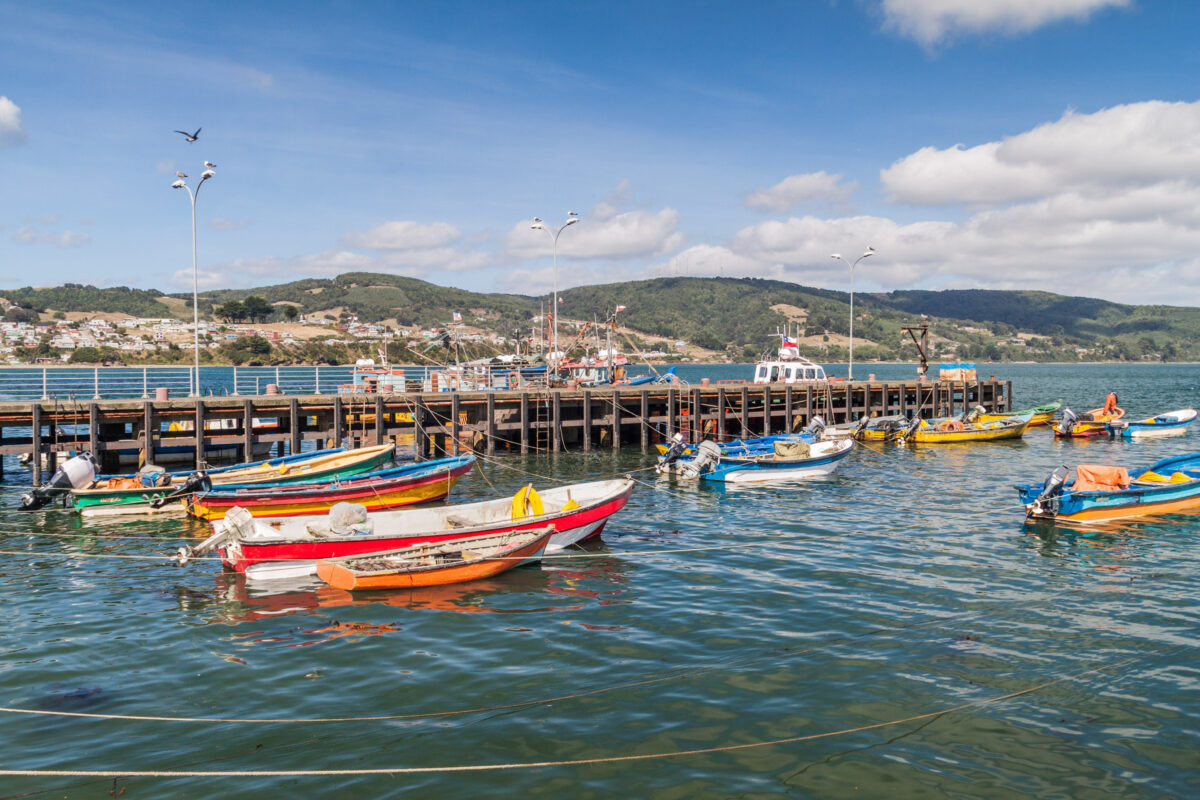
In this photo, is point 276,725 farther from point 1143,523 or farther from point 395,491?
point 1143,523

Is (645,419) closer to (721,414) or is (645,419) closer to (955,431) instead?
(721,414)

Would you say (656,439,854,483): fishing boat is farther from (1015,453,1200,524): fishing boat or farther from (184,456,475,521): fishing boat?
(1015,453,1200,524): fishing boat

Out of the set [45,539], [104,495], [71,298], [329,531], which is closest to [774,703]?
[329,531]

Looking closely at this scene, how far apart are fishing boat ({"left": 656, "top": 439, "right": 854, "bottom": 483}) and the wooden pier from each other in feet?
33.8

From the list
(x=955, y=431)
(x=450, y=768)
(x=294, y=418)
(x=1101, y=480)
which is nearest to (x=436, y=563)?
(x=450, y=768)

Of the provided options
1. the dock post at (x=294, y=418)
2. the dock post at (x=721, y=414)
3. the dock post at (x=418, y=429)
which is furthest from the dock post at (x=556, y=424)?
the dock post at (x=294, y=418)

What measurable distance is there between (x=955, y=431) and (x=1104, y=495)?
887 inches

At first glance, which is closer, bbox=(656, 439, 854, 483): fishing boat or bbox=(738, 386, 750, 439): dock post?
bbox=(656, 439, 854, 483): fishing boat

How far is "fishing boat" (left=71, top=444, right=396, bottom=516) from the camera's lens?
22.5 metres

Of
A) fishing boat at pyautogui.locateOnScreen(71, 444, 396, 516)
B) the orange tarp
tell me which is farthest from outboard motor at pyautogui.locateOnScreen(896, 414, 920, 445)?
fishing boat at pyautogui.locateOnScreen(71, 444, 396, 516)

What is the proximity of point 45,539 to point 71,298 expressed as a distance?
195893 mm

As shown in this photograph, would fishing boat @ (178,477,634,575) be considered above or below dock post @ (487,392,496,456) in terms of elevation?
below

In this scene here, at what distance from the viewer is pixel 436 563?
1556 centimetres

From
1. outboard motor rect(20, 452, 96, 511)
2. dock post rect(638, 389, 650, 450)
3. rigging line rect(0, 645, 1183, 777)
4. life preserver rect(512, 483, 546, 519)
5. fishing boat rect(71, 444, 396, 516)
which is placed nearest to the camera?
rigging line rect(0, 645, 1183, 777)
